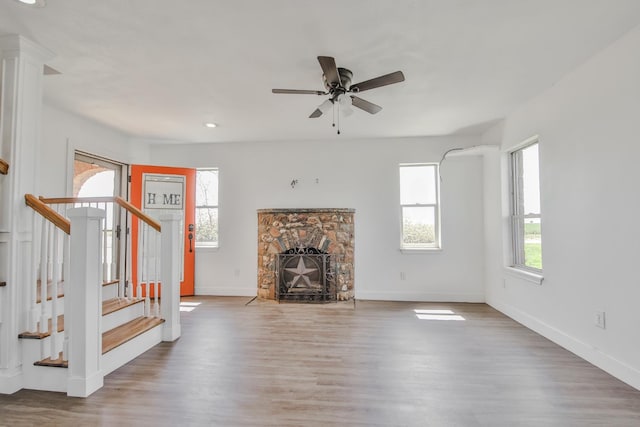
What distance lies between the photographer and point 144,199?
A: 4.75 meters

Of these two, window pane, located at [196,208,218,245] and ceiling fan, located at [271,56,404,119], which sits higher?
ceiling fan, located at [271,56,404,119]

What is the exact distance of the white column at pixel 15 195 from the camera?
2.12 meters

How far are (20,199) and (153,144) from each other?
321cm

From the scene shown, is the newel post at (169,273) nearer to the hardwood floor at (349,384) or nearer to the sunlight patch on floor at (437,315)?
the hardwood floor at (349,384)

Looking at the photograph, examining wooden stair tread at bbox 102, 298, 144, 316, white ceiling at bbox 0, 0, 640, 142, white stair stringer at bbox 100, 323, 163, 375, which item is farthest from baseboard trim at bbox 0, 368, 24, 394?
white ceiling at bbox 0, 0, 640, 142

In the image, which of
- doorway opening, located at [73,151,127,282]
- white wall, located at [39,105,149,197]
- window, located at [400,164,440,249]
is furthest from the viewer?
window, located at [400,164,440,249]

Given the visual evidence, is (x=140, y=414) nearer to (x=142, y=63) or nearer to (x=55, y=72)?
(x=142, y=63)

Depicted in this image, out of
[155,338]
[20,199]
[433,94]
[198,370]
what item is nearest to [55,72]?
[20,199]

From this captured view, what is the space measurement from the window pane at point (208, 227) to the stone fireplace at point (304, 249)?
94 centimetres

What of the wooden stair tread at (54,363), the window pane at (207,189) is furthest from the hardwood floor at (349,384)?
the window pane at (207,189)

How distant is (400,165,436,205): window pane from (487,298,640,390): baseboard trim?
1893mm

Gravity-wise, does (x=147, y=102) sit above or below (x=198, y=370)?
above

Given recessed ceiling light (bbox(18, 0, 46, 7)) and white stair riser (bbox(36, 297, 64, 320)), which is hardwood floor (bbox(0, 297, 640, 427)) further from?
recessed ceiling light (bbox(18, 0, 46, 7))

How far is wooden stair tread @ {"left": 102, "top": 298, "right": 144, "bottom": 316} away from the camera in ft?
9.03
